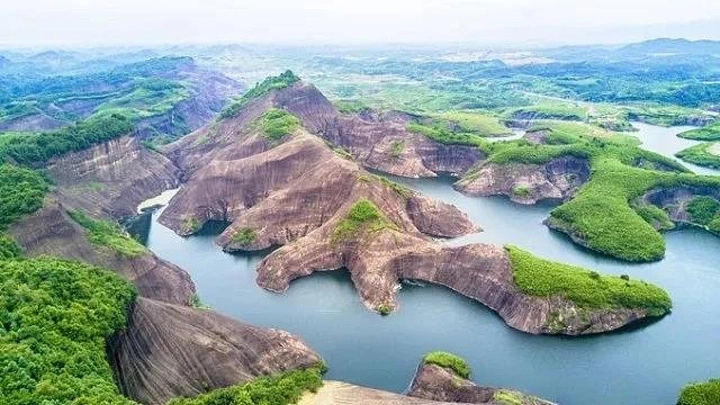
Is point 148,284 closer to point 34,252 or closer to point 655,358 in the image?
point 34,252

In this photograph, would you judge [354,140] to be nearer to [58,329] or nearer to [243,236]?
[243,236]

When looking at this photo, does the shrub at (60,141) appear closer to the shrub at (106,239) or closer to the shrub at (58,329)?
the shrub at (106,239)

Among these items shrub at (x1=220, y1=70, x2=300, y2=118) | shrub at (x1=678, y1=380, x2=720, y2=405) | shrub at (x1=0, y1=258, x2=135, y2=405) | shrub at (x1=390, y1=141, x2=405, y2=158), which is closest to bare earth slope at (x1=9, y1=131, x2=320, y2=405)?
shrub at (x1=0, y1=258, x2=135, y2=405)

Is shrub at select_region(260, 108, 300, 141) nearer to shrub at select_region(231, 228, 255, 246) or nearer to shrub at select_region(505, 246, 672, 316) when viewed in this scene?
shrub at select_region(231, 228, 255, 246)

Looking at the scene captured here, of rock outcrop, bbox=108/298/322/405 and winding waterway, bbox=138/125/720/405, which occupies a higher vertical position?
rock outcrop, bbox=108/298/322/405

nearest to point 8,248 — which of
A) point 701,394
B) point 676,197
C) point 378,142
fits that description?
point 701,394
